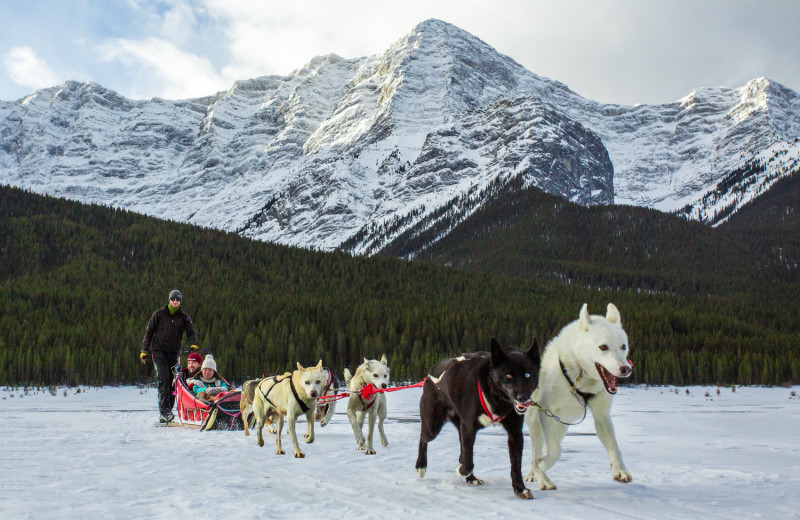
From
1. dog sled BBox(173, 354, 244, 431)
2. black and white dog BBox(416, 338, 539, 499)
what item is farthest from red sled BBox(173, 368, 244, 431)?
black and white dog BBox(416, 338, 539, 499)

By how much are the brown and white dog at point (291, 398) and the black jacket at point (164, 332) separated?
13.8 ft

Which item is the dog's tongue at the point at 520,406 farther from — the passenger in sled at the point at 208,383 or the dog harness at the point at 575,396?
the passenger in sled at the point at 208,383

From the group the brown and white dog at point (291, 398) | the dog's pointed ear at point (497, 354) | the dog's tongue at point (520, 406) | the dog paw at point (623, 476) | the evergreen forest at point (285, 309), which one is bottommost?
the dog paw at point (623, 476)

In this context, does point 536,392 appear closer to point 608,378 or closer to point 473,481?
point 608,378

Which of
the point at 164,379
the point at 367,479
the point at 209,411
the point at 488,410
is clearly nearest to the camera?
the point at 488,410

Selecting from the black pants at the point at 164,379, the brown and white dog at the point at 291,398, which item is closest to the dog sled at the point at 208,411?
the black pants at the point at 164,379

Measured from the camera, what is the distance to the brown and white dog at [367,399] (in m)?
11.3

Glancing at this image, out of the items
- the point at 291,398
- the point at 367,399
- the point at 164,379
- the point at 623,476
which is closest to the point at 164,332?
the point at 164,379

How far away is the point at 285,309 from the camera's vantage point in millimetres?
75750

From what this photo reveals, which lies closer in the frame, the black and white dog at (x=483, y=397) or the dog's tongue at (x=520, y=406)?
the dog's tongue at (x=520, y=406)

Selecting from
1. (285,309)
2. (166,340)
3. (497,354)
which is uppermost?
(285,309)

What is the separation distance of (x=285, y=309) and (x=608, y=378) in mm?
71016

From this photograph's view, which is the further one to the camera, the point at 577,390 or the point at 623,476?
the point at 623,476

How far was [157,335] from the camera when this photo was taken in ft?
52.7
